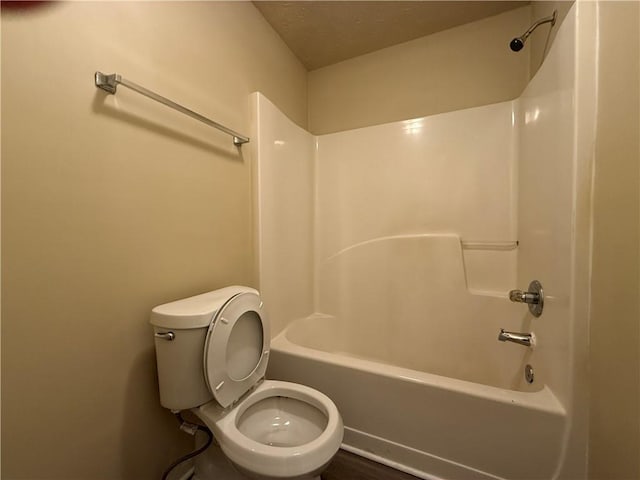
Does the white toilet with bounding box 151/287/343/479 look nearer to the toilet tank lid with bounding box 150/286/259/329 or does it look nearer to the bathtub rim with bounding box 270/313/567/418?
the toilet tank lid with bounding box 150/286/259/329

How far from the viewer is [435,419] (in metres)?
1.06

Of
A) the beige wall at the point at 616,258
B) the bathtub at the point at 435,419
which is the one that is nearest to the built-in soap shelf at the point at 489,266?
the bathtub at the point at 435,419

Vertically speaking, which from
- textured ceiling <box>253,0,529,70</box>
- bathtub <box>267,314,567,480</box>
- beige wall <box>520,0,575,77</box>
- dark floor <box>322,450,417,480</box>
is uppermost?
textured ceiling <box>253,0,529,70</box>

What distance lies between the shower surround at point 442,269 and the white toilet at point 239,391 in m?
0.24

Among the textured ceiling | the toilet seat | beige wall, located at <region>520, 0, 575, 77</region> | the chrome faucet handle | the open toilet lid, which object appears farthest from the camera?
the textured ceiling

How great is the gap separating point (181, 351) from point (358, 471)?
3.06ft

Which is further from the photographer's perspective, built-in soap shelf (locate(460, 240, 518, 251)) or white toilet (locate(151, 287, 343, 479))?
built-in soap shelf (locate(460, 240, 518, 251))

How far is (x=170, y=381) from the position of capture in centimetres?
88

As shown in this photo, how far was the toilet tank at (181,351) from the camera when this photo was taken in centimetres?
85

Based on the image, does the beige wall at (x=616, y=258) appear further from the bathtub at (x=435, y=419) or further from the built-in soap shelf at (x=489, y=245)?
the built-in soap shelf at (x=489, y=245)

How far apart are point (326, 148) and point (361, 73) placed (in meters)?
0.55

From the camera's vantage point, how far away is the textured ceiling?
55.6 inches

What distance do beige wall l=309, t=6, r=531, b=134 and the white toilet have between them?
4.88ft

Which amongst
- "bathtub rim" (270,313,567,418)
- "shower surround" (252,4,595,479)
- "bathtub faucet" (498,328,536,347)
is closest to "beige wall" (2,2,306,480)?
"shower surround" (252,4,595,479)
